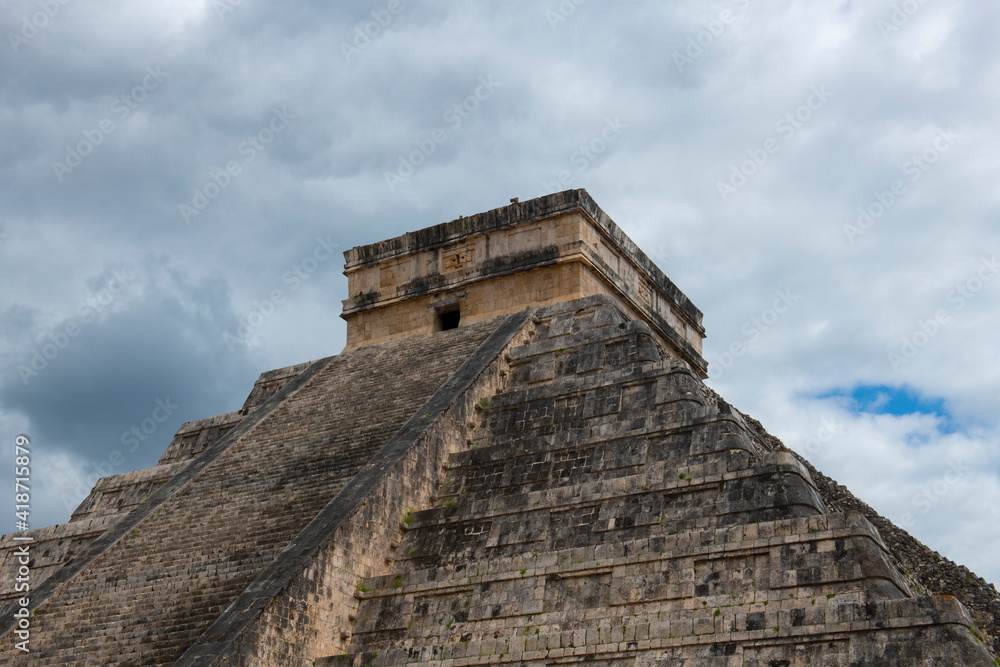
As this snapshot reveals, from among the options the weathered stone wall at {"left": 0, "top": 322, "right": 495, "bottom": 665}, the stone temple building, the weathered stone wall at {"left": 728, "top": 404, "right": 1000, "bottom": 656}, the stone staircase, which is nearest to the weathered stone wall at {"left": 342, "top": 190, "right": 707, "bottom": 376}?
the stone temple building

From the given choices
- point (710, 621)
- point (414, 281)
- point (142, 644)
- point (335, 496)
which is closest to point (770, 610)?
point (710, 621)

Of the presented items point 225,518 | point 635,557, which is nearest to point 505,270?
point 225,518

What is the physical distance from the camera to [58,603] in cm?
1116

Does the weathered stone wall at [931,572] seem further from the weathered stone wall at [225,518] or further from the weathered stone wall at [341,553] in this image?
the weathered stone wall at [225,518]

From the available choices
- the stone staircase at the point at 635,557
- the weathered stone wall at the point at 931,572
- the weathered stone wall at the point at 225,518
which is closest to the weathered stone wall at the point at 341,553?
the stone staircase at the point at 635,557

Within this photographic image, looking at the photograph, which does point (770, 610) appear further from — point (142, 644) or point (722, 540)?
point (142, 644)

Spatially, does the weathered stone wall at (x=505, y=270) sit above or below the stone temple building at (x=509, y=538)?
above

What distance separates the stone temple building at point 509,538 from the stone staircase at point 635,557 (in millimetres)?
21

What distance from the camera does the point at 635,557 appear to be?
30.3 ft

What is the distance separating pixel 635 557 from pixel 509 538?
1.46 m

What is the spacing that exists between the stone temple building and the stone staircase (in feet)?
0.07

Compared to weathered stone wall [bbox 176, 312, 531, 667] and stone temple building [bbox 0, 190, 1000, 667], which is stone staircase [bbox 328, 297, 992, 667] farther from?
weathered stone wall [bbox 176, 312, 531, 667]

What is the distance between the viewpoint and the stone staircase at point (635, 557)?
812 centimetres

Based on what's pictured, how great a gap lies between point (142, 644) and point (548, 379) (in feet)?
17.4
